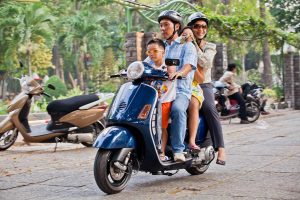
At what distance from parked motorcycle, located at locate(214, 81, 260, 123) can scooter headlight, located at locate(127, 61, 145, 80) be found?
9.46 metres

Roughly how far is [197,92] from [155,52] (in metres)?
0.70

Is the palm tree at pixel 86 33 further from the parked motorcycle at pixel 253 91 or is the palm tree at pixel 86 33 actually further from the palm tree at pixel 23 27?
the parked motorcycle at pixel 253 91

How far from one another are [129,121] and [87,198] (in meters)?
0.79

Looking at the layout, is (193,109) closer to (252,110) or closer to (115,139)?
(115,139)

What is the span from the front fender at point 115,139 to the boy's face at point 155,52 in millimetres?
824

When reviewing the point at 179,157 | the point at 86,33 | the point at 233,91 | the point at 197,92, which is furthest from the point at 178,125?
the point at 86,33

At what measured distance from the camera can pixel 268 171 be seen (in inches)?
246

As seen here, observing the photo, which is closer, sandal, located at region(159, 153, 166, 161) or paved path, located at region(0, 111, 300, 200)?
paved path, located at region(0, 111, 300, 200)

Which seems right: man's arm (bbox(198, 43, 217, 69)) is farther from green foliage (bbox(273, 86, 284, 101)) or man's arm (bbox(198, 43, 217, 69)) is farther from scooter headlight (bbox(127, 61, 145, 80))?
green foliage (bbox(273, 86, 284, 101))

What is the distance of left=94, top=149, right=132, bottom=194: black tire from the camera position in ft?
Answer: 16.1

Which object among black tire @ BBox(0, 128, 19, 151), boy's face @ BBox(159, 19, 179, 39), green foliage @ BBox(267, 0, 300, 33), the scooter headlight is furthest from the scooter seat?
green foliage @ BBox(267, 0, 300, 33)

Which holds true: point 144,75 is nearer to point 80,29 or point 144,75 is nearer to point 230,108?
point 230,108

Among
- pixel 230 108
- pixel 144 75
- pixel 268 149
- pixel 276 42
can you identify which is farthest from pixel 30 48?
pixel 144 75

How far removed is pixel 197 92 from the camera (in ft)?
19.2
